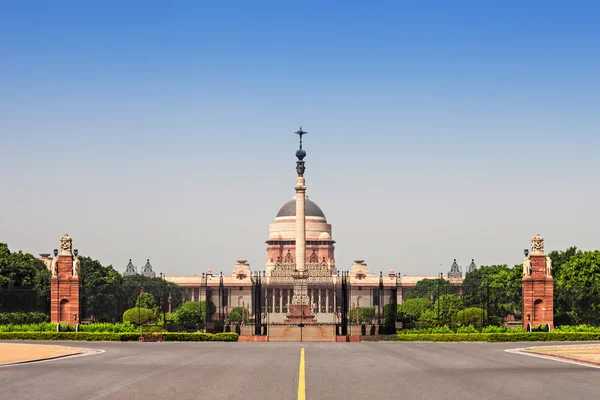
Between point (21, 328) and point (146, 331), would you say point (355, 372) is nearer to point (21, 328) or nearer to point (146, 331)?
point (146, 331)

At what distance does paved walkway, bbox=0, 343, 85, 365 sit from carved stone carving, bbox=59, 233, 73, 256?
15.0 m

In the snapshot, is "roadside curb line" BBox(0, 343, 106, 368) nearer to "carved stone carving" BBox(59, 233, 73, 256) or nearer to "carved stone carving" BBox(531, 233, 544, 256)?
"carved stone carving" BBox(59, 233, 73, 256)

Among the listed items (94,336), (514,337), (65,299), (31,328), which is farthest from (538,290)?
(31,328)

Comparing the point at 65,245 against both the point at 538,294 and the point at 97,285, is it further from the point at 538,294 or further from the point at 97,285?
the point at 97,285

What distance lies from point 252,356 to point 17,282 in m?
52.7

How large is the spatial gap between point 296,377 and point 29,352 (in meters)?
16.2

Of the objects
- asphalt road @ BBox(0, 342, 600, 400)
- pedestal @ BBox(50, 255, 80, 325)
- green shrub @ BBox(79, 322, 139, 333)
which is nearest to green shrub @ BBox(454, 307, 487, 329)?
green shrub @ BBox(79, 322, 139, 333)

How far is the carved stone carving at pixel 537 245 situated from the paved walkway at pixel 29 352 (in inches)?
1141

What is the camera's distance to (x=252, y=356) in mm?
35969

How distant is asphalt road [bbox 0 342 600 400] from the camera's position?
2097 centimetres

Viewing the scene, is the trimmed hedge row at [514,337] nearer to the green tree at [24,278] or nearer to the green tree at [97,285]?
the green tree at [24,278]

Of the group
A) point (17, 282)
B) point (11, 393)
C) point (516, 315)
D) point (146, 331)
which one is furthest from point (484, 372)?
point (516, 315)

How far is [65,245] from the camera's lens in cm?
5750

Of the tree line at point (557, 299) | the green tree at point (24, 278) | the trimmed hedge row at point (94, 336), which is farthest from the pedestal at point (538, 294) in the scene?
the green tree at point (24, 278)
